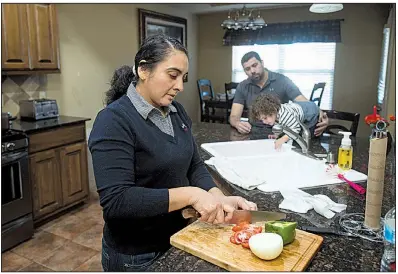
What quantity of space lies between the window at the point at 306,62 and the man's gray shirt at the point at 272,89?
330cm

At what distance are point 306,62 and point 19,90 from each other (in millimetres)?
4590

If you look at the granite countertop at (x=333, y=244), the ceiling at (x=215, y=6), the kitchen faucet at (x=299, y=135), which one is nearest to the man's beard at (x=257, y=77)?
the kitchen faucet at (x=299, y=135)

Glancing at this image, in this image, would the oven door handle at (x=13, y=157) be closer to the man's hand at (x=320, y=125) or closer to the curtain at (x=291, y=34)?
the man's hand at (x=320, y=125)

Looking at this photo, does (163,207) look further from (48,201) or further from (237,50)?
(237,50)

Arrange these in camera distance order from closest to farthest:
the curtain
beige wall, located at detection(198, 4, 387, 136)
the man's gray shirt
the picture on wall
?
the man's gray shirt < the picture on wall < beige wall, located at detection(198, 4, 387, 136) < the curtain

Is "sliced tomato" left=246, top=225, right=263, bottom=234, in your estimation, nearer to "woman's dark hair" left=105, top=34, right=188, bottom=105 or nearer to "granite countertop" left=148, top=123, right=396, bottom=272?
"granite countertop" left=148, top=123, right=396, bottom=272

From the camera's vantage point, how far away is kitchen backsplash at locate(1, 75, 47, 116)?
3.22m

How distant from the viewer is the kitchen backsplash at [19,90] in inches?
127

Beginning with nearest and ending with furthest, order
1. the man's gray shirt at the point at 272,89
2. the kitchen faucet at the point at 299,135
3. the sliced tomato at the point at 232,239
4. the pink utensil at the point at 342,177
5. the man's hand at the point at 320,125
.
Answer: the sliced tomato at the point at 232,239 → the pink utensil at the point at 342,177 → the kitchen faucet at the point at 299,135 → the man's hand at the point at 320,125 → the man's gray shirt at the point at 272,89

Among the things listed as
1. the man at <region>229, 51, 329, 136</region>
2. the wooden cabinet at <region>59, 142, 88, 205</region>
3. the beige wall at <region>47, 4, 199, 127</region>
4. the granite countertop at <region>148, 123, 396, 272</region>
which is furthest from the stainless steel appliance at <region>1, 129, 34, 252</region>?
the man at <region>229, 51, 329, 136</region>

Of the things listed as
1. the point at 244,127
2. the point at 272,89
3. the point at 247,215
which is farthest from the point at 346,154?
the point at 272,89

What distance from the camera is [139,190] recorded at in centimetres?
98

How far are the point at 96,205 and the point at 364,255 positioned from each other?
9.96 ft

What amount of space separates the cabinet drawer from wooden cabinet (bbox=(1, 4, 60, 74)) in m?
0.57
